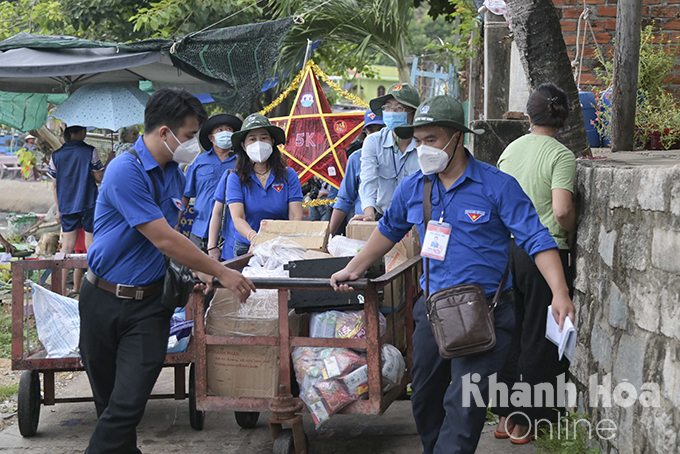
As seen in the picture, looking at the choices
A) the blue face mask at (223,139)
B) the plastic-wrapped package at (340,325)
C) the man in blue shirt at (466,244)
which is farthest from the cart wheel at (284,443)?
the blue face mask at (223,139)

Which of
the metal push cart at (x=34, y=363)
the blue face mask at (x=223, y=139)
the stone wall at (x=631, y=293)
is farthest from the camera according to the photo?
the blue face mask at (x=223, y=139)

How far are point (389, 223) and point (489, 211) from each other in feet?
1.88

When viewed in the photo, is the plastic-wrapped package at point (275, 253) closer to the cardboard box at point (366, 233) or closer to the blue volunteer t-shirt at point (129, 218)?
the cardboard box at point (366, 233)

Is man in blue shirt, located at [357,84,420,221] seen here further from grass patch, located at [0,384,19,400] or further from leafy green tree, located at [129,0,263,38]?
leafy green tree, located at [129,0,263,38]

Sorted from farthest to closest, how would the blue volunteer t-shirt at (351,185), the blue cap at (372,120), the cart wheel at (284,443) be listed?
the blue cap at (372,120)
the blue volunteer t-shirt at (351,185)
the cart wheel at (284,443)

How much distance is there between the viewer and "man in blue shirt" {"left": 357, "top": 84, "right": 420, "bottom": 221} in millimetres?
5645

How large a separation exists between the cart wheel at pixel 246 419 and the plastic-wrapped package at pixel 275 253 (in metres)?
1.02

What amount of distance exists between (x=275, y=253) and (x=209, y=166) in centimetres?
227

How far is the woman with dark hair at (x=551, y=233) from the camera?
14.0ft

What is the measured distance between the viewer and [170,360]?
4750mm

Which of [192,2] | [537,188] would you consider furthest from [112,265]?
[192,2]

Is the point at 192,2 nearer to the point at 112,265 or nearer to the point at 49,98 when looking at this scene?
the point at 49,98

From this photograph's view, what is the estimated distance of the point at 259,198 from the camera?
5.66 meters

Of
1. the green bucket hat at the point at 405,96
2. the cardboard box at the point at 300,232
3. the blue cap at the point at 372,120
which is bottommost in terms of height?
the cardboard box at the point at 300,232
